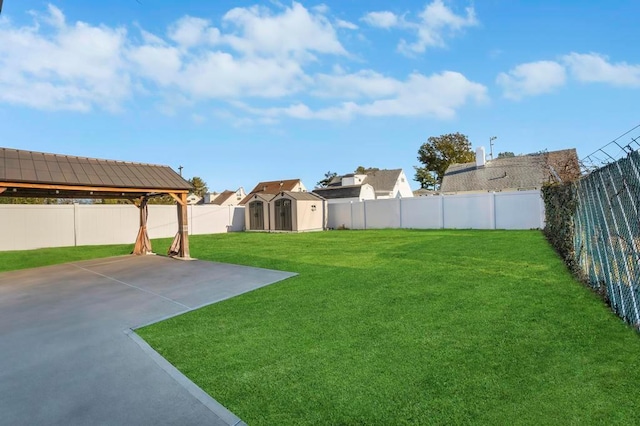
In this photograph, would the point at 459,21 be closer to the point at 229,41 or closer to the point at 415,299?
the point at 229,41

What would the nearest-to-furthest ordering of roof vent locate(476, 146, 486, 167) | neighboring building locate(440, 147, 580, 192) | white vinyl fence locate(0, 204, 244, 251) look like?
white vinyl fence locate(0, 204, 244, 251) → neighboring building locate(440, 147, 580, 192) → roof vent locate(476, 146, 486, 167)

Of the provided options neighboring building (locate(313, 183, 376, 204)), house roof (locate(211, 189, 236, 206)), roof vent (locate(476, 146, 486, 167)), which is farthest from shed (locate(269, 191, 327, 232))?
house roof (locate(211, 189, 236, 206))

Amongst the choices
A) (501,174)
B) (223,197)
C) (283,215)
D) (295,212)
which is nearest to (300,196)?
(295,212)

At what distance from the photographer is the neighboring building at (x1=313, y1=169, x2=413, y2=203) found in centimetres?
2916

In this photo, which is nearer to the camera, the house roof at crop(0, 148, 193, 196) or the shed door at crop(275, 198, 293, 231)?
the house roof at crop(0, 148, 193, 196)

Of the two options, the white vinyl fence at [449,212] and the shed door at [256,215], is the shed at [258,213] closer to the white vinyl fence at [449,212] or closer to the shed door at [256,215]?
the shed door at [256,215]

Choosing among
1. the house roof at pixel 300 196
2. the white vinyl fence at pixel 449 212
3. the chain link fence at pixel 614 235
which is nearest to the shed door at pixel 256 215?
the house roof at pixel 300 196

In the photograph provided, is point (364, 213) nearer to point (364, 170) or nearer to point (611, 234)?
point (611, 234)

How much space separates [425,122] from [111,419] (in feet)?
64.0

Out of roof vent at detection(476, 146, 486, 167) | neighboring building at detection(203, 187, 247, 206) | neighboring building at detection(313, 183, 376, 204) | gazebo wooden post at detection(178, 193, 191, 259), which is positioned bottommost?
gazebo wooden post at detection(178, 193, 191, 259)

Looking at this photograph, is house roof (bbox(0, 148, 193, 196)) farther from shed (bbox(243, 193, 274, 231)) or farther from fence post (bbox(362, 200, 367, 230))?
fence post (bbox(362, 200, 367, 230))

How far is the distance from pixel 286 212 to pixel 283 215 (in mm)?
287

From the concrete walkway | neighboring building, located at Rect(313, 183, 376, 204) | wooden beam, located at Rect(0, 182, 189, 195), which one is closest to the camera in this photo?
the concrete walkway

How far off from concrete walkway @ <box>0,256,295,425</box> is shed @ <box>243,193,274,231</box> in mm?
12914
